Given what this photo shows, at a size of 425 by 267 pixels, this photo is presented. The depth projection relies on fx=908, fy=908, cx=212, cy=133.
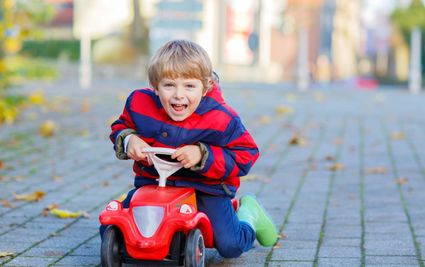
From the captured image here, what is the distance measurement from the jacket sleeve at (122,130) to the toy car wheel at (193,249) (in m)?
0.53

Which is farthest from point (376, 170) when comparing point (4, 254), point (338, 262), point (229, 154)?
point (4, 254)

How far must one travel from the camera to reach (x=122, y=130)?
422 centimetres

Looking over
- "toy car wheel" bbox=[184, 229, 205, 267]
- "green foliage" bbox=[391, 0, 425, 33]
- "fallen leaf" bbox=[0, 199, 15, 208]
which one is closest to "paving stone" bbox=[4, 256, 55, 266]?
"toy car wheel" bbox=[184, 229, 205, 267]

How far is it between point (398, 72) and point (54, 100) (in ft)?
129

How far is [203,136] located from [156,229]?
0.49 m

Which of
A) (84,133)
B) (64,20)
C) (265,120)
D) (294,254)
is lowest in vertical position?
(64,20)

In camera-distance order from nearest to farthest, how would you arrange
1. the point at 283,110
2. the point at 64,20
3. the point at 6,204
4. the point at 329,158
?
the point at 6,204, the point at 329,158, the point at 283,110, the point at 64,20

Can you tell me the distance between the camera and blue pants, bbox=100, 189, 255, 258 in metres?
4.24

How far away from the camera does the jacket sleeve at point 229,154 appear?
4.04 meters

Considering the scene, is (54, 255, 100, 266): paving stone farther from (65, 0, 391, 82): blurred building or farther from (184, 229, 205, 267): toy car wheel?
(65, 0, 391, 82): blurred building

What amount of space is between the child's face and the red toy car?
215mm

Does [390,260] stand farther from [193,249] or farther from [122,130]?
[122,130]

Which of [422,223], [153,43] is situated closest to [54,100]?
[422,223]

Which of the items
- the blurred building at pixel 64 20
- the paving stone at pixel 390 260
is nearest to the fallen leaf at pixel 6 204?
the paving stone at pixel 390 260
